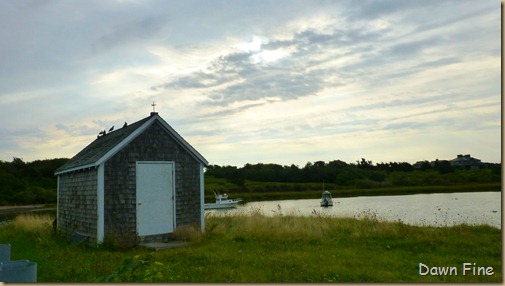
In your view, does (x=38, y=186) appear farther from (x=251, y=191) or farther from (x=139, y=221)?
(x=139, y=221)

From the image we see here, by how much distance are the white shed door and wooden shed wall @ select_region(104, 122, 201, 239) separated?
0.17 m

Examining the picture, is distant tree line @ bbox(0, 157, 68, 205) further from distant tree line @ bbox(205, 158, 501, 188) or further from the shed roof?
the shed roof

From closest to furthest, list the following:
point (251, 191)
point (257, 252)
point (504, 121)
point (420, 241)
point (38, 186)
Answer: point (504, 121), point (257, 252), point (420, 241), point (38, 186), point (251, 191)

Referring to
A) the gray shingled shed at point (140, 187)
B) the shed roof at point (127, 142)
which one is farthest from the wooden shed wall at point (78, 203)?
the shed roof at point (127, 142)

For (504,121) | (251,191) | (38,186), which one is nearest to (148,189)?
(504,121)

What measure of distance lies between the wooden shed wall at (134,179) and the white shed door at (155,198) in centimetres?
17

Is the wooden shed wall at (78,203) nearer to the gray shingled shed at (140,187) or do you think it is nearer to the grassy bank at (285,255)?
the gray shingled shed at (140,187)

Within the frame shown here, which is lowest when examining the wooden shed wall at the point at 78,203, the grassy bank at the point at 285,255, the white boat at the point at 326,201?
the white boat at the point at 326,201

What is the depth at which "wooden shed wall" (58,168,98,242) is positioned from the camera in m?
13.8

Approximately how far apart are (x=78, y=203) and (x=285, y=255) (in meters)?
7.75

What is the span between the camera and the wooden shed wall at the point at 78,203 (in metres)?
13.8

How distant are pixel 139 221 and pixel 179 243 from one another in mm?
1390

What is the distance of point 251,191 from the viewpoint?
243 ft

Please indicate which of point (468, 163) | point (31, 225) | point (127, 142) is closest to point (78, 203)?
point (127, 142)
